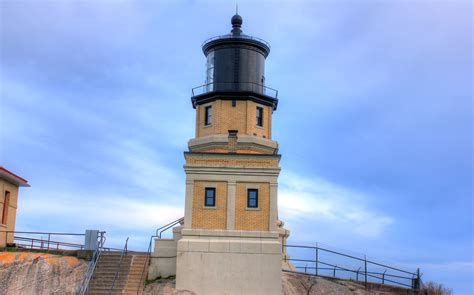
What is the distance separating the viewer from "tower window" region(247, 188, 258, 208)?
31.1 m

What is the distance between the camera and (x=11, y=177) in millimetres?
32094

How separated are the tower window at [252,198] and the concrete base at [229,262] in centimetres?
135

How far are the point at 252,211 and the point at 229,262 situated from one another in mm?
2663

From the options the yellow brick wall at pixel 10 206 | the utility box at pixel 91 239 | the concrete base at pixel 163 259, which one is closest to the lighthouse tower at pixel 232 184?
the concrete base at pixel 163 259

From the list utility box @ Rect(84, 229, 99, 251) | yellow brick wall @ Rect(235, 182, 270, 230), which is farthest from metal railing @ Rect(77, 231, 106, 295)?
yellow brick wall @ Rect(235, 182, 270, 230)

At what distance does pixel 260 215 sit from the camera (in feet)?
101

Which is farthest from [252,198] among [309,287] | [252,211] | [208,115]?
[208,115]

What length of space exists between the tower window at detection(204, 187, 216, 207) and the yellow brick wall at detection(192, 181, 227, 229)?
0.50 feet

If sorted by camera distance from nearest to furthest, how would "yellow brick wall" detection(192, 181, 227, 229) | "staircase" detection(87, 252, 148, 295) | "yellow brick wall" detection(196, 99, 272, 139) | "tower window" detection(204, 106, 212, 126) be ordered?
"staircase" detection(87, 252, 148, 295)
"yellow brick wall" detection(192, 181, 227, 229)
"yellow brick wall" detection(196, 99, 272, 139)
"tower window" detection(204, 106, 212, 126)

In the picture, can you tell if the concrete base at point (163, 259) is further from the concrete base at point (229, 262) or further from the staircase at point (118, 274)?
the concrete base at point (229, 262)

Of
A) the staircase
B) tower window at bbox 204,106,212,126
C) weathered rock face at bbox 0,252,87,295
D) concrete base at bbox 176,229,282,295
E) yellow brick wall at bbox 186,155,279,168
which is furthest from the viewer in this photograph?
tower window at bbox 204,106,212,126

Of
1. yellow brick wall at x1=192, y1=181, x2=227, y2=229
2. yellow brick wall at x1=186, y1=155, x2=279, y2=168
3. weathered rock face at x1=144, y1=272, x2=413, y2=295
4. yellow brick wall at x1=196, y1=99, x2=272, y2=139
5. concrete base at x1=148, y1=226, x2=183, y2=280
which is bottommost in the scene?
weathered rock face at x1=144, y1=272, x2=413, y2=295

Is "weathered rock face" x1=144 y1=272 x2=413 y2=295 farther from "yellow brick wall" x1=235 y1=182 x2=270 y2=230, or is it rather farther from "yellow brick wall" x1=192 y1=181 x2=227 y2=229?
"yellow brick wall" x1=192 y1=181 x2=227 y2=229

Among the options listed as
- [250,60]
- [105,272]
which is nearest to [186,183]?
[105,272]
